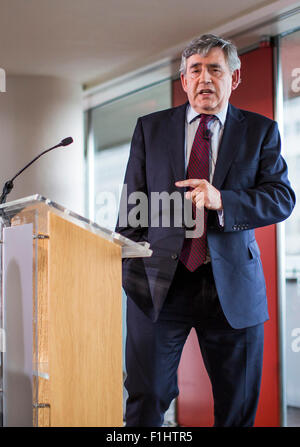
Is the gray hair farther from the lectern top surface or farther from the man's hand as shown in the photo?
the lectern top surface

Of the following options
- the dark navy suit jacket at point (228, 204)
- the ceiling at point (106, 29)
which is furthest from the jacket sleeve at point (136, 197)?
the ceiling at point (106, 29)

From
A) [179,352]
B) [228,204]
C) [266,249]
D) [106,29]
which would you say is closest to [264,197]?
[228,204]

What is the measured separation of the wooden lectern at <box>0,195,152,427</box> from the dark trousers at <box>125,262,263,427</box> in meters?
0.49

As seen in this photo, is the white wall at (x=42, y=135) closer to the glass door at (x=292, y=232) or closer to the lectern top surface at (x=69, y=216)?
the glass door at (x=292, y=232)

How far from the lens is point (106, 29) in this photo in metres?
Result: 3.89

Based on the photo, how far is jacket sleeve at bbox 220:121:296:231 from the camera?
220 centimetres

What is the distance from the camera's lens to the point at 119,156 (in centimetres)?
458

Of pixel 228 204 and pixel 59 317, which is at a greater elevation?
pixel 228 204

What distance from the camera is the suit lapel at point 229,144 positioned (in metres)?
2.36

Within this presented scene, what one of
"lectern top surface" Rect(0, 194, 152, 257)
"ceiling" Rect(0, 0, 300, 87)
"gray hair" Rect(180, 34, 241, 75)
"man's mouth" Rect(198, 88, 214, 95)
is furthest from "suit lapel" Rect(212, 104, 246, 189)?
"ceiling" Rect(0, 0, 300, 87)

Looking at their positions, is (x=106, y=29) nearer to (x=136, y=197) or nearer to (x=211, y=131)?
(x=211, y=131)

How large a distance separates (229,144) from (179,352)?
842 millimetres

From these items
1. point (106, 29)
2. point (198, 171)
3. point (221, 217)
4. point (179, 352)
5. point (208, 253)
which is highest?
point (106, 29)

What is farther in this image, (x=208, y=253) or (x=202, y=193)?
(x=208, y=253)
